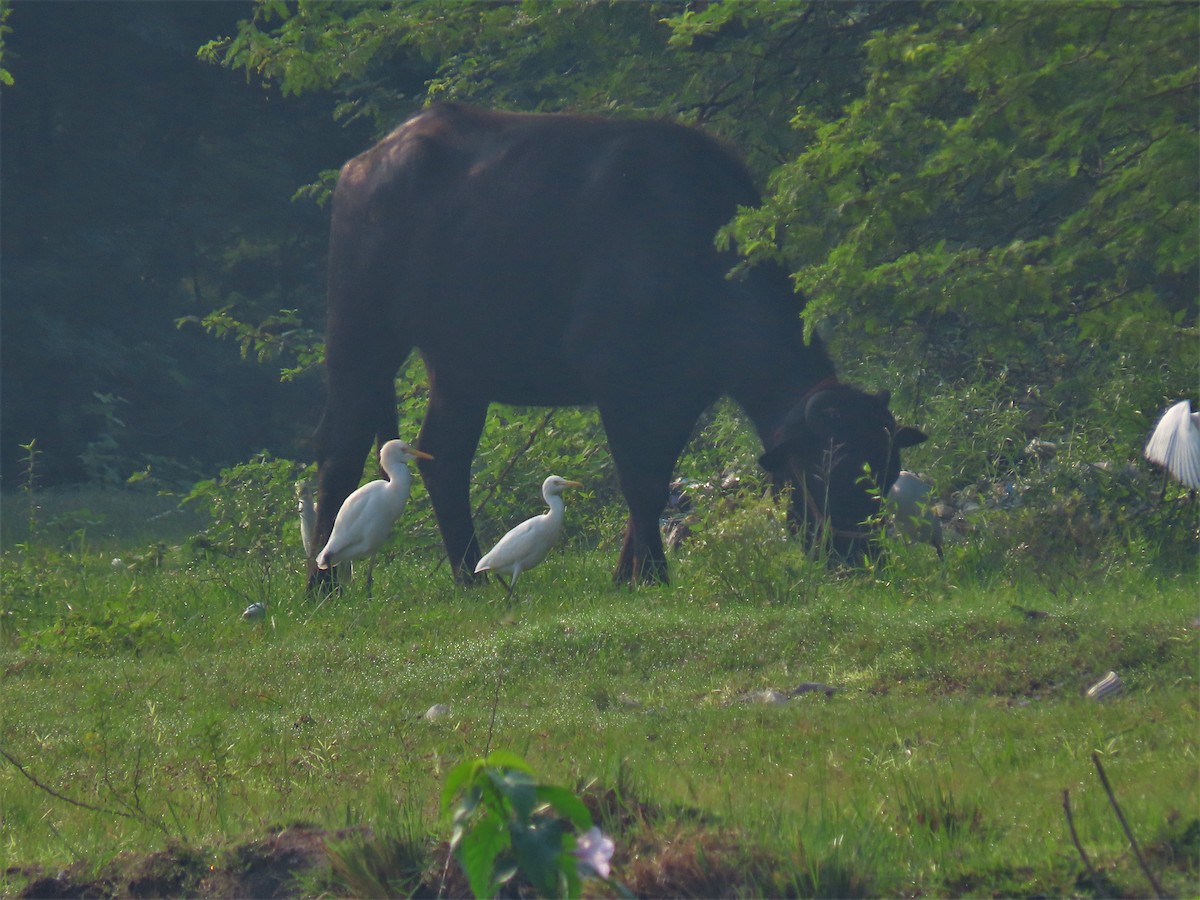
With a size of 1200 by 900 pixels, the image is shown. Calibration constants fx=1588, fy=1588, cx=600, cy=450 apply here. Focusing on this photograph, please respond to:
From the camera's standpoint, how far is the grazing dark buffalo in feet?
31.1

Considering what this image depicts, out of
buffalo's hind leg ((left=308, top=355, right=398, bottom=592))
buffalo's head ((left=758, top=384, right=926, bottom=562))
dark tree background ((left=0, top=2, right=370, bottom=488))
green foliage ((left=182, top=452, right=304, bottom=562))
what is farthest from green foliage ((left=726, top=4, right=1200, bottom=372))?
dark tree background ((left=0, top=2, right=370, bottom=488))

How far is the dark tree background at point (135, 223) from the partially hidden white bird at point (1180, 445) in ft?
57.0

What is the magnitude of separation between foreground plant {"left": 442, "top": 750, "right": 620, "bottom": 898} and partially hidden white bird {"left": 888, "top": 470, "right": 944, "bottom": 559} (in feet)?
17.2

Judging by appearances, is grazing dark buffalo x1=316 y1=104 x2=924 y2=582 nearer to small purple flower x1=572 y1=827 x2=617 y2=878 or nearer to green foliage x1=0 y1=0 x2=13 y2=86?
green foliage x1=0 y1=0 x2=13 y2=86

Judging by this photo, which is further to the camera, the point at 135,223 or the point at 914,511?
the point at 135,223

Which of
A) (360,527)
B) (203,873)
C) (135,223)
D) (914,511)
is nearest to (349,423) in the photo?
(360,527)

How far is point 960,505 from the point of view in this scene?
11047 mm

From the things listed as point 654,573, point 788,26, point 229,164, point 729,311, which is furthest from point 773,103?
point 229,164

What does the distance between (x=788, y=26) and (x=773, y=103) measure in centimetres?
55

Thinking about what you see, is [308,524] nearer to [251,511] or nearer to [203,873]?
[251,511]

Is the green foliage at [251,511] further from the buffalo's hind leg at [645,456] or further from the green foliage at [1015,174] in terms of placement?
the green foliage at [1015,174]

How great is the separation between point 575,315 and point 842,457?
76.3 inches

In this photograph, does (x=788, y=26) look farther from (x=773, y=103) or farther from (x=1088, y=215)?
(x=1088, y=215)

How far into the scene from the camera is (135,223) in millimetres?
24344
